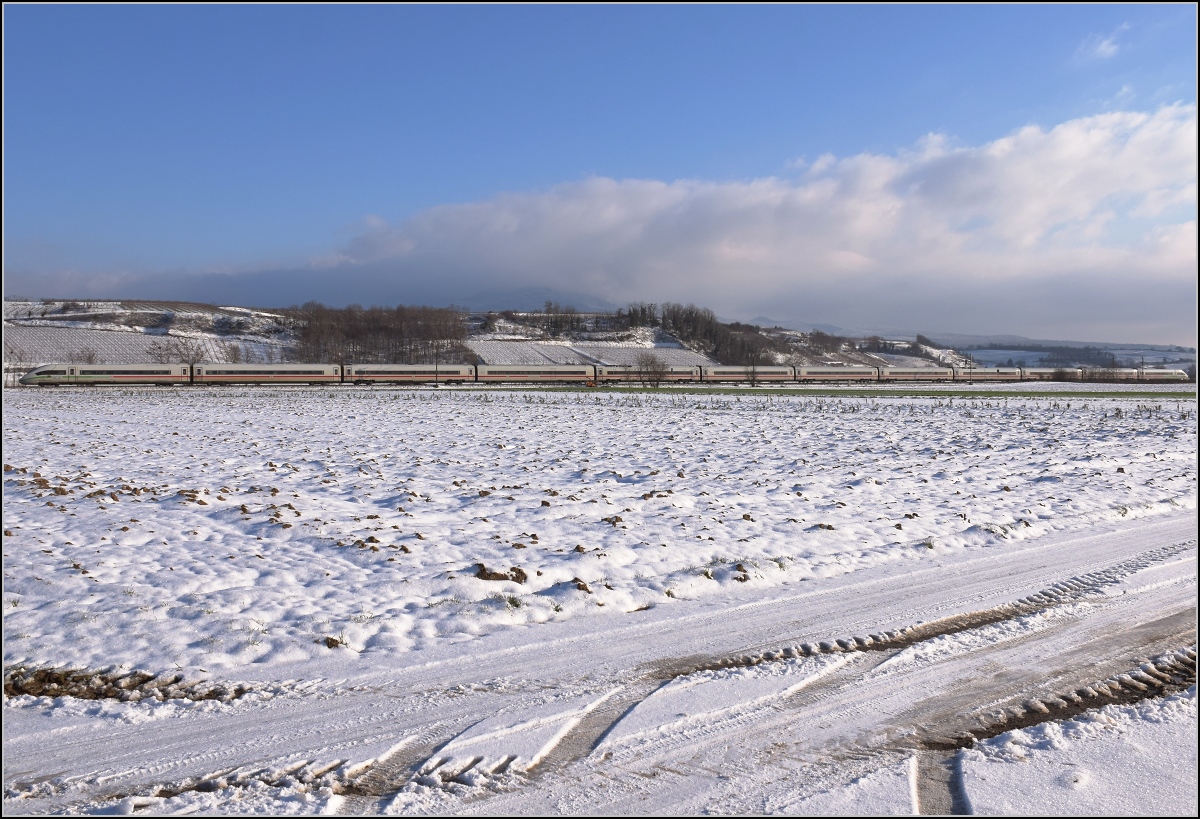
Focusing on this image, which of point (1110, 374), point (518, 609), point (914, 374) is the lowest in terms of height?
point (518, 609)

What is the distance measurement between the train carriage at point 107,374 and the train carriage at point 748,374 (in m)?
45.2

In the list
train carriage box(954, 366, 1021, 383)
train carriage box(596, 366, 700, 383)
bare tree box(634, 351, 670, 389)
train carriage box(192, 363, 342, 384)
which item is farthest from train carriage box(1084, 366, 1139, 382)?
train carriage box(192, 363, 342, 384)

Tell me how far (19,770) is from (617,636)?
3.96 meters

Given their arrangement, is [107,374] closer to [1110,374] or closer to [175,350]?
[175,350]

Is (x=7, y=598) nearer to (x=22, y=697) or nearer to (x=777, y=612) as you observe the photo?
(x=22, y=697)

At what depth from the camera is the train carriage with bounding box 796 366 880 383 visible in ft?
245

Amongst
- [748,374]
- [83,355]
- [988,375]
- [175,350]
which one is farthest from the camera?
[175,350]

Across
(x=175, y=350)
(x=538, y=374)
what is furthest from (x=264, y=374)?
(x=175, y=350)

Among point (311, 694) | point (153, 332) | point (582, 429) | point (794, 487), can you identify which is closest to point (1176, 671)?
point (311, 694)

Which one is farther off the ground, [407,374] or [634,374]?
[634,374]

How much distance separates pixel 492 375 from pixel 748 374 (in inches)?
998

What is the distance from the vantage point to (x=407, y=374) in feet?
212

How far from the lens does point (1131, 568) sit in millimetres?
7750

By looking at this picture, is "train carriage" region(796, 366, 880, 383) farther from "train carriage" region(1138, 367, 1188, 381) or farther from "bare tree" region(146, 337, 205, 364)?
"bare tree" region(146, 337, 205, 364)
